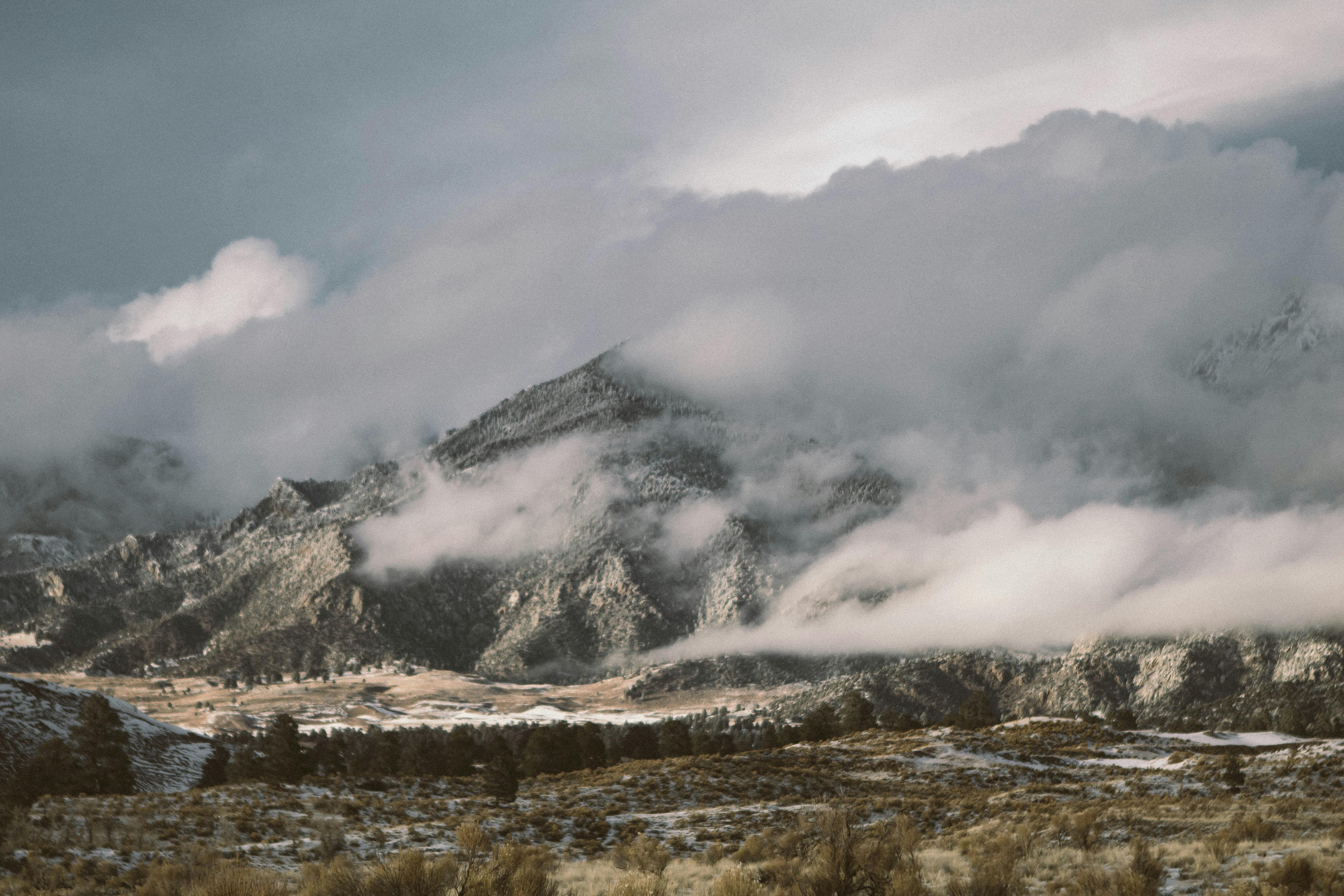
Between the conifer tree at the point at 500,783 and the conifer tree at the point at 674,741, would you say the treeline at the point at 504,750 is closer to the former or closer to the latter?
the conifer tree at the point at 674,741

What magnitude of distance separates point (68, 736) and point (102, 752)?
12170 millimetres

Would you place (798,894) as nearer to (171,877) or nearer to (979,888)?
(979,888)

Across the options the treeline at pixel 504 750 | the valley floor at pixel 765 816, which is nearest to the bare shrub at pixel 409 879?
the valley floor at pixel 765 816

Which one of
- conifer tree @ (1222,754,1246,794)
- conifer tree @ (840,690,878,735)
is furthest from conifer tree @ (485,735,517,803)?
conifer tree @ (840,690,878,735)

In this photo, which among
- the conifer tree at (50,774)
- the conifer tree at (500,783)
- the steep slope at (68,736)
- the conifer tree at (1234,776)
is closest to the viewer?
the conifer tree at (500,783)

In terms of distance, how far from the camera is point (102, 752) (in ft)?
201

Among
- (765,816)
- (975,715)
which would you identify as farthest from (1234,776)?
(975,715)

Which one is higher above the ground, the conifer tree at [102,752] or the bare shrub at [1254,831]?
the bare shrub at [1254,831]

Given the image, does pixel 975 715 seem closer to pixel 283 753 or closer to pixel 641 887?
pixel 283 753

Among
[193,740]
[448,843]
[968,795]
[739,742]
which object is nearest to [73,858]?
[448,843]

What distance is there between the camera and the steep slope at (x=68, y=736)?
221 ft

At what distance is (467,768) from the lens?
85.8 meters

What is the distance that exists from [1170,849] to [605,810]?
82.6ft

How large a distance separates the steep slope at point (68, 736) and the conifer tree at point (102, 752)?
311 centimetres
